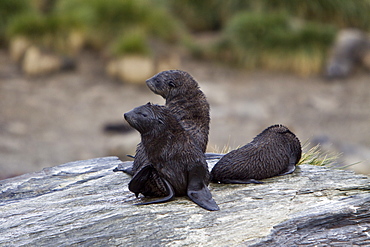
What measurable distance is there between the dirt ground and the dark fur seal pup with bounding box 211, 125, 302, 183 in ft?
18.6

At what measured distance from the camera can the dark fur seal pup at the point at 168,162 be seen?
166 inches

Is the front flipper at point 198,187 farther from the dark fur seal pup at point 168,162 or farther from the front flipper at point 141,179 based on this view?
the front flipper at point 141,179

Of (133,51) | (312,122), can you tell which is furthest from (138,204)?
(133,51)

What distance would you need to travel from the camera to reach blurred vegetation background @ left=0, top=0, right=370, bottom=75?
1448cm

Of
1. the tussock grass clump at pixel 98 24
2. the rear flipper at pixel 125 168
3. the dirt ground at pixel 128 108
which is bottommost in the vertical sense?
the rear flipper at pixel 125 168

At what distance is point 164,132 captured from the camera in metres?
4.27

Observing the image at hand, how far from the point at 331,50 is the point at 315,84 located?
1.18 m

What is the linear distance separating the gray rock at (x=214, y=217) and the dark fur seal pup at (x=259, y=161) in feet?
0.31

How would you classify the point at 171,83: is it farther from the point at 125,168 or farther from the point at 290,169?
the point at 290,169

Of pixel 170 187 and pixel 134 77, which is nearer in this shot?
pixel 170 187

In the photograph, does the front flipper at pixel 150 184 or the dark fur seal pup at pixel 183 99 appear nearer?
the front flipper at pixel 150 184

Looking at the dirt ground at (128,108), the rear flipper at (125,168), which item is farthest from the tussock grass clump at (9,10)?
the rear flipper at (125,168)

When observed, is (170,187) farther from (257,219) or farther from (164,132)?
(257,219)

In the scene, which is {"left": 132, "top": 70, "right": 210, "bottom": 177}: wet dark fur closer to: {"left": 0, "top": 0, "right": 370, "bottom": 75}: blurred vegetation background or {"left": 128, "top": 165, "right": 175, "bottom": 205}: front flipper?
{"left": 128, "top": 165, "right": 175, "bottom": 205}: front flipper
